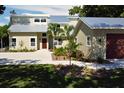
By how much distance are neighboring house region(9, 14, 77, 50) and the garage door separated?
14.5m

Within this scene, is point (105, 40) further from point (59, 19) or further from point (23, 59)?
point (59, 19)

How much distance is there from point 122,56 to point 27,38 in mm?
18200

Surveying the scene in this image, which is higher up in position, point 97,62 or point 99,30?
point 99,30

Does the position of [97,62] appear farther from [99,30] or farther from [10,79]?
[10,79]

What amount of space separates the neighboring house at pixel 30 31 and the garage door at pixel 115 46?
1446cm

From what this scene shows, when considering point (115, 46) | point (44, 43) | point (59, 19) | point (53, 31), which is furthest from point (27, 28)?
point (115, 46)

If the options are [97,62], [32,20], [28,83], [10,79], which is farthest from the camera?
[32,20]

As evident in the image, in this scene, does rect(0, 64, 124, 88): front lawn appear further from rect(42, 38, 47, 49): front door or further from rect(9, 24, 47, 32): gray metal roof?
rect(42, 38, 47, 49): front door

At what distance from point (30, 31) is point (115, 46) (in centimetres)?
1737

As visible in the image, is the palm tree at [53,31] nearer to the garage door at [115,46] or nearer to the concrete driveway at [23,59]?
the concrete driveway at [23,59]

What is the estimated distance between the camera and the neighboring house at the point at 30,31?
39281 millimetres

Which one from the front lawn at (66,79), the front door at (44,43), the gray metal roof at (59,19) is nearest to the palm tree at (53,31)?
the front door at (44,43)

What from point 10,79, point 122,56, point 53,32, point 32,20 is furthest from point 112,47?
point 32,20

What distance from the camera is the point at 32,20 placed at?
144ft
